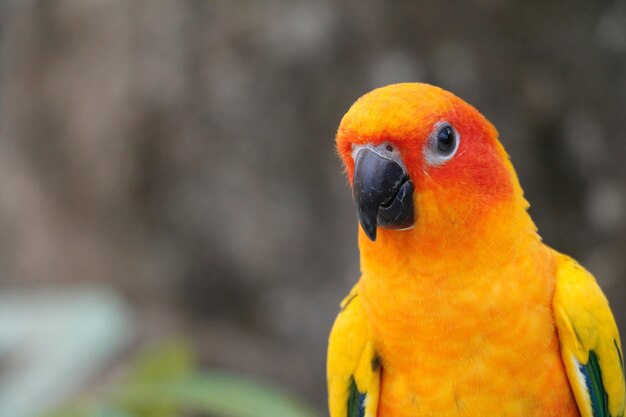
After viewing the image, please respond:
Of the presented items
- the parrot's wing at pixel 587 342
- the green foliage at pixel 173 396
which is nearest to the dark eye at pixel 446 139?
the parrot's wing at pixel 587 342

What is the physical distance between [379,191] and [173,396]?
1.07 meters

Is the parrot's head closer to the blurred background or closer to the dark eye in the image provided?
the dark eye

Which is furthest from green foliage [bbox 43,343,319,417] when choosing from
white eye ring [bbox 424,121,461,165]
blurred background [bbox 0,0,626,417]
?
blurred background [bbox 0,0,626,417]

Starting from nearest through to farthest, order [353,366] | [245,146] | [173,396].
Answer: [353,366], [173,396], [245,146]

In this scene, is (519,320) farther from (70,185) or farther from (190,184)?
(70,185)

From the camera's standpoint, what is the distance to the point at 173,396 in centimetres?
230

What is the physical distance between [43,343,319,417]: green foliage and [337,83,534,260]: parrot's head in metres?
0.85

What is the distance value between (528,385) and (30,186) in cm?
409

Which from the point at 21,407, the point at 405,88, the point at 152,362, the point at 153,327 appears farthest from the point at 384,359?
the point at 153,327

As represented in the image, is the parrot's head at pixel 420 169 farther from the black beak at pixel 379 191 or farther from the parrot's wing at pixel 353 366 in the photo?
the parrot's wing at pixel 353 366

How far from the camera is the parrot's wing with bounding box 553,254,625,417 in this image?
5.98 feet

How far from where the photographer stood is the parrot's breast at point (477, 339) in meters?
1.75

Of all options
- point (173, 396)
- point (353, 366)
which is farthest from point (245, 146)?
point (353, 366)

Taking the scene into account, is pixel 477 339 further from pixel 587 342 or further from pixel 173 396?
pixel 173 396
